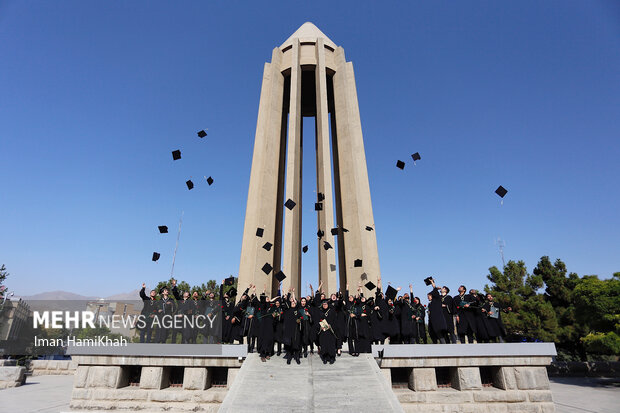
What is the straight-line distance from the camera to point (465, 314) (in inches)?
286

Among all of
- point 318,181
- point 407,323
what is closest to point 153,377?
point 407,323

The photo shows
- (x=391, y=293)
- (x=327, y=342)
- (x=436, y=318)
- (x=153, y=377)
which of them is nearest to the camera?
(x=153, y=377)

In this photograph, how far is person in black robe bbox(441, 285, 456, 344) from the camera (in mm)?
7121

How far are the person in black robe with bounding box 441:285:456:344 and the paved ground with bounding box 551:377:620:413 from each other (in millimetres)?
4286

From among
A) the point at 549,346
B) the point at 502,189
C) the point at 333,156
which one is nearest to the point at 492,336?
the point at 549,346

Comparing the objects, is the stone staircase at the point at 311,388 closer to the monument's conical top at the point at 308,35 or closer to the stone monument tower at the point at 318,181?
the stone monument tower at the point at 318,181

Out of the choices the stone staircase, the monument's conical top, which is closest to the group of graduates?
the stone staircase

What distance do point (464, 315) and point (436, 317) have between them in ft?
2.43

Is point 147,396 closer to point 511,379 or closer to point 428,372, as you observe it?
point 428,372

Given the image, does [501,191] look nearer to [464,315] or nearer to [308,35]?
[464,315]

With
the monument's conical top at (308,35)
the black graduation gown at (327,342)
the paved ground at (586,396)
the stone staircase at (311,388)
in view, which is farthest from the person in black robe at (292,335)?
the monument's conical top at (308,35)

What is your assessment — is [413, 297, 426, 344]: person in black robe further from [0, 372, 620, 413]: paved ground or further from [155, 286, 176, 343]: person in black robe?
[155, 286, 176, 343]: person in black robe

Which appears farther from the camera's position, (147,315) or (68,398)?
(68,398)

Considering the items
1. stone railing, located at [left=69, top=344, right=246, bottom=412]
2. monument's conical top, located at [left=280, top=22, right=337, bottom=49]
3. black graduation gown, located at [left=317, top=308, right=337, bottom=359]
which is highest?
monument's conical top, located at [left=280, top=22, right=337, bottom=49]
